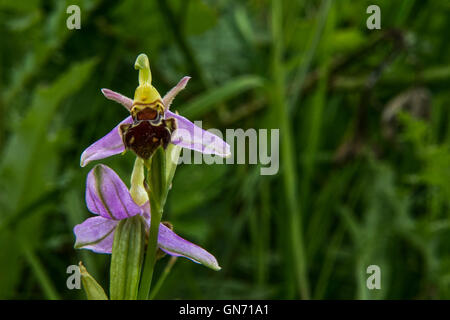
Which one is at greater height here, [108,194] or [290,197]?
[290,197]

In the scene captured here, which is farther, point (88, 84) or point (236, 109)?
point (236, 109)

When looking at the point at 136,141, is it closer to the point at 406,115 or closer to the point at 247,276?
the point at 406,115

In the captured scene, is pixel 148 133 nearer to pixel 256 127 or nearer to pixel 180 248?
pixel 180 248

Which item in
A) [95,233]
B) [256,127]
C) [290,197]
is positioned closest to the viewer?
[95,233]

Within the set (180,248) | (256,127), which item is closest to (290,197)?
(256,127)
